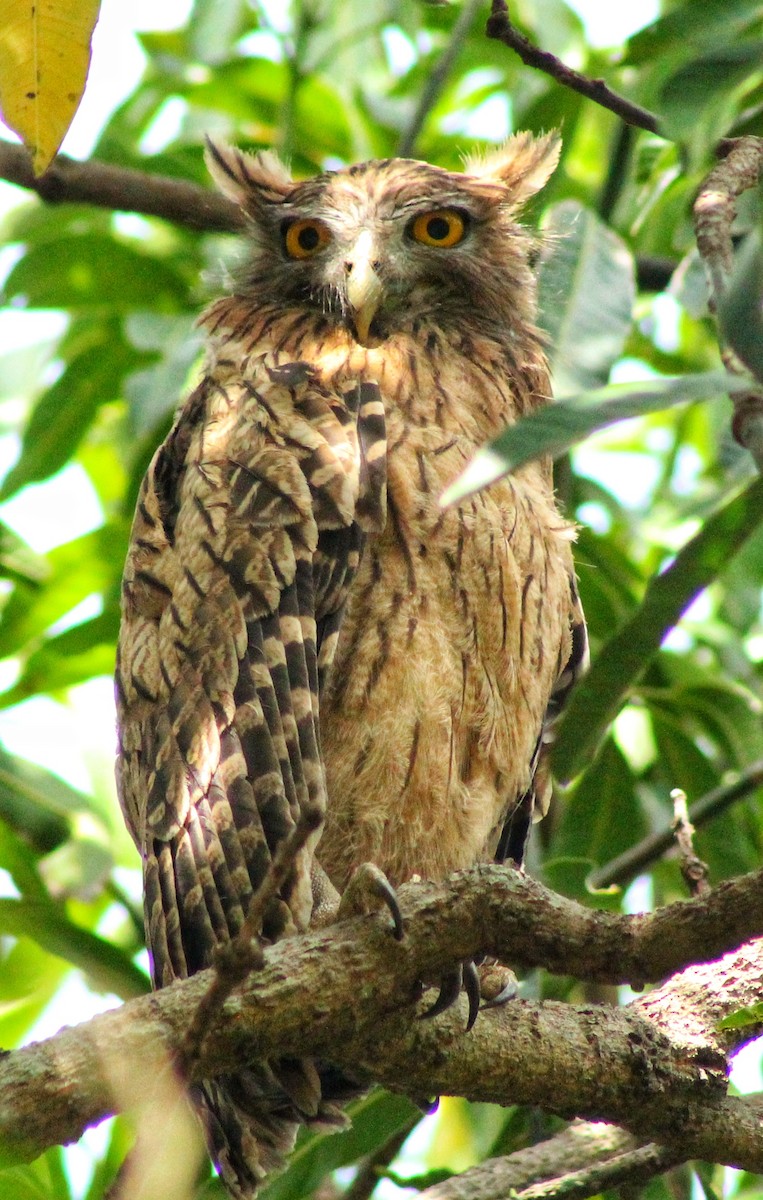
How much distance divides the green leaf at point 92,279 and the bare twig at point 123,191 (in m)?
0.35

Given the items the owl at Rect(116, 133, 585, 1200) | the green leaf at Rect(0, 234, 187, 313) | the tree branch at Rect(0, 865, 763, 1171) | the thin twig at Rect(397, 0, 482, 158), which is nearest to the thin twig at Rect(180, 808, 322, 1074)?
the tree branch at Rect(0, 865, 763, 1171)

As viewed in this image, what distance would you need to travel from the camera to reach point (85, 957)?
3.28m

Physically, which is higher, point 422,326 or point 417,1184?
point 422,326

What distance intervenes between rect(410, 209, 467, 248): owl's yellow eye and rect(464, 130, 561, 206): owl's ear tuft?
0.93 ft

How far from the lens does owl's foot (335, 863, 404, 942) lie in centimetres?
215

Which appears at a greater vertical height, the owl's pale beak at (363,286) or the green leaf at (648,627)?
the owl's pale beak at (363,286)

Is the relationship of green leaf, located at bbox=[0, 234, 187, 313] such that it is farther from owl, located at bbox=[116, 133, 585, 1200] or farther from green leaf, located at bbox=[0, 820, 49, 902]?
green leaf, located at bbox=[0, 820, 49, 902]

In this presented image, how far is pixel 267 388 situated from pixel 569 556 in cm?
77

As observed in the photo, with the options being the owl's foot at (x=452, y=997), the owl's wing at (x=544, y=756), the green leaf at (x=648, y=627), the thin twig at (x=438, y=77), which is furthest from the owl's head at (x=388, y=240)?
the owl's foot at (x=452, y=997)

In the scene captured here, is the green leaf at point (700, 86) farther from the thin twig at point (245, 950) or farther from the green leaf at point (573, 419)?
the thin twig at point (245, 950)

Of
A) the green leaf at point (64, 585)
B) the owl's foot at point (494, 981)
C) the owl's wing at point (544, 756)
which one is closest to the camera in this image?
the owl's foot at point (494, 981)

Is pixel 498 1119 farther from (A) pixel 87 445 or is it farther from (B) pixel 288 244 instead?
(A) pixel 87 445

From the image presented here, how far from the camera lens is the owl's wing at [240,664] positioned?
2.63 m

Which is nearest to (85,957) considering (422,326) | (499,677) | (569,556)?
(499,677)
